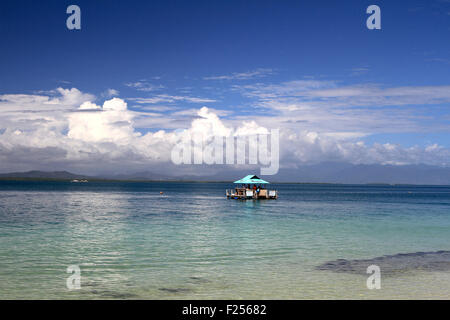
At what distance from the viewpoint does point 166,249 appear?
19.9m

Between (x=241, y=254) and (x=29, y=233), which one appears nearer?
(x=241, y=254)

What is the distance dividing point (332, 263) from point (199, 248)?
22.2 ft

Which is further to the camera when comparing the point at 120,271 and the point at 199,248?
the point at 199,248
